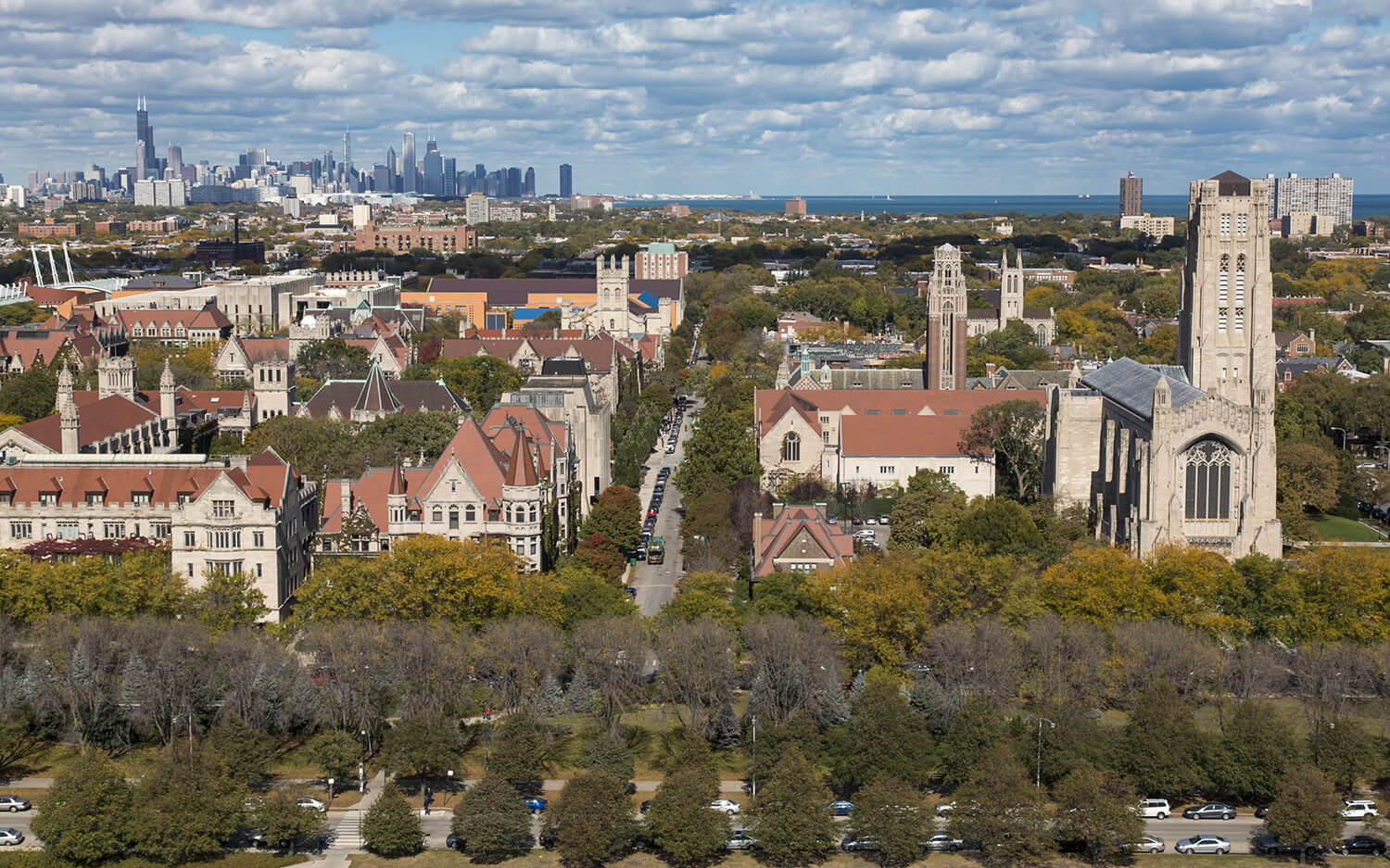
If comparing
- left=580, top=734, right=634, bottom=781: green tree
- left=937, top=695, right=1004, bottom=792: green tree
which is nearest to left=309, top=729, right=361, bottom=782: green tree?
left=580, top=734, right=634, bottom=781: green tree

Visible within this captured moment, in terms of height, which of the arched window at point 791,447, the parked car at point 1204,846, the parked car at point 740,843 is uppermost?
the arched window at point 791,447

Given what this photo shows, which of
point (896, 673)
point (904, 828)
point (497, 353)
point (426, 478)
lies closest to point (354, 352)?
point (497, 353)

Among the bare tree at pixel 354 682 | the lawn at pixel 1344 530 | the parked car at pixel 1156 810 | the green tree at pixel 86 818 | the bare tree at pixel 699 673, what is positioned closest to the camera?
the green tree at pixel 86 818

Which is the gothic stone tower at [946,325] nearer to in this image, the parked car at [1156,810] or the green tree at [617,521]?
the green tree at [617,521]

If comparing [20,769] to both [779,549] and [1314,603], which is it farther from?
[1314,603]

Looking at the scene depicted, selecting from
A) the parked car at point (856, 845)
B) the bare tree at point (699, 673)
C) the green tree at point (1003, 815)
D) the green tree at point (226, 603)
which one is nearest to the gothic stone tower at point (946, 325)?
the bare tree at point (699, 673)

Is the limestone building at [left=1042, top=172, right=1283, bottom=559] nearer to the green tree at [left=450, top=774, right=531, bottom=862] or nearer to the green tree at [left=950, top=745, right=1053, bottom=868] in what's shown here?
the green tree at [left=950, top=745, right=1053, bottom=868]

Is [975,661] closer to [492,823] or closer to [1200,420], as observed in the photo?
[492,823]
